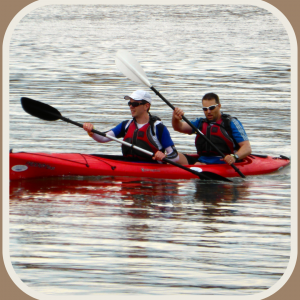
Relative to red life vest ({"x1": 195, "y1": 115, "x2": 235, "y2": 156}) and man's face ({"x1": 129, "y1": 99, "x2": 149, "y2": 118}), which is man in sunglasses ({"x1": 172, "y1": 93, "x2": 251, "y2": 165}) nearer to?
red life vest ({"x1": 195, "y1": 115, "x2": 235, "y2": 156})

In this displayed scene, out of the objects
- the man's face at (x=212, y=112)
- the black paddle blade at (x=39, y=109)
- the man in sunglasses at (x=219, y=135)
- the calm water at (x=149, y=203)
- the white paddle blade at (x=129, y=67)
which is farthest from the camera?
the white paddle blade at (x=129, y=67)

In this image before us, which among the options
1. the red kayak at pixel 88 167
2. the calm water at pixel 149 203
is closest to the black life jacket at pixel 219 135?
the red kayak at pixel 88 167

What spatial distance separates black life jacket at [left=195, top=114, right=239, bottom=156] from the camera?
6.36m

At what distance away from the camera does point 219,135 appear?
20.9 feet

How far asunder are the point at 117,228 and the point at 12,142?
4040mm

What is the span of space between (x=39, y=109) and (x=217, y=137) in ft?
6.64

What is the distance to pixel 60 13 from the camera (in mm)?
18312

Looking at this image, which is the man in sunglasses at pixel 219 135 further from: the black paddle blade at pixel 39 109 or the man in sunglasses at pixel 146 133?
the black paddle blade at pixel 39 109

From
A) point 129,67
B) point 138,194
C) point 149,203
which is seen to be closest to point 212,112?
point 129,67

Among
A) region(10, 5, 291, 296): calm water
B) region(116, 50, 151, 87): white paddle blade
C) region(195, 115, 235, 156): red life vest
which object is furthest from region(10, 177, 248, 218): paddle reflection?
region(116, 50, 151, 87): white paddle blade

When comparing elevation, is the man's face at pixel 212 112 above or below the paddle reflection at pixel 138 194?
above

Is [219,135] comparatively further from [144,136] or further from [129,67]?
[129,67]

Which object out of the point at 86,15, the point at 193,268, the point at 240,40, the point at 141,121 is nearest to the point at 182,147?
the point at 141,121

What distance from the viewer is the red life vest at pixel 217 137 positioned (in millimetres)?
6355
